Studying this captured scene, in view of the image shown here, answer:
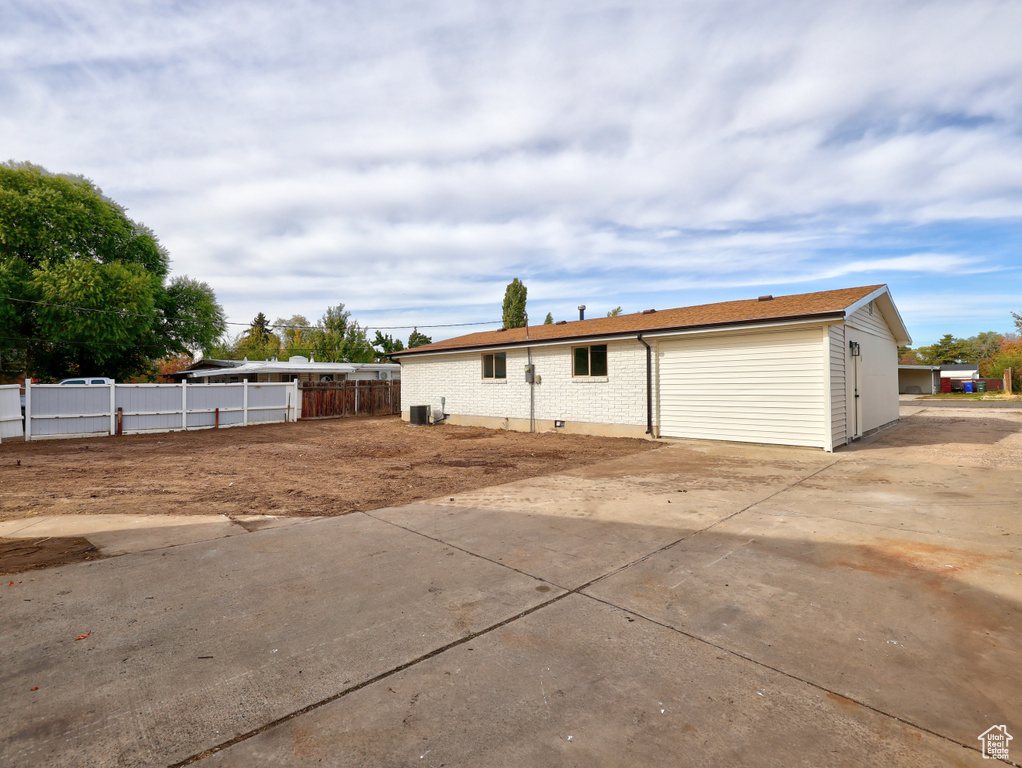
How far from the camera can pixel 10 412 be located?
1332cm

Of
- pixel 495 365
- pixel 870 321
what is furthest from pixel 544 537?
pixel 870 321

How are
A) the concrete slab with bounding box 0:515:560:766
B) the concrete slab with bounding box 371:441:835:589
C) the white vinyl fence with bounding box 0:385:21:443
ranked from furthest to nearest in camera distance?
the white vinyl fence with bounding box 0:385:21:443 → the concrete slab with bounding box 371:441:835:589 → the concrete slab with bounding box 0:515:560:766

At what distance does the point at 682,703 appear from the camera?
2416 mm

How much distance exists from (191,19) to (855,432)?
54.1 ft

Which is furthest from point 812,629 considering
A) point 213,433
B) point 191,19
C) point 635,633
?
point 213,433

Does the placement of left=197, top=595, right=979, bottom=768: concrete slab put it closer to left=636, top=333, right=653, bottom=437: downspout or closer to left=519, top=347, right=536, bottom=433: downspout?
left=636, top=333, right=653, bottom=437: downspout

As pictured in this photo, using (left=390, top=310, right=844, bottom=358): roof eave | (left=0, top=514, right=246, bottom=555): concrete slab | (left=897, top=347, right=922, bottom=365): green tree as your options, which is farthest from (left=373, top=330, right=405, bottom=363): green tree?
(left=897, top=347, right=922, bottom=365): green tree

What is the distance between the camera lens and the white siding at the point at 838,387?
36.0 feet

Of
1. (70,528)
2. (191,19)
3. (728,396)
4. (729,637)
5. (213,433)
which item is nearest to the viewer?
(729,637)

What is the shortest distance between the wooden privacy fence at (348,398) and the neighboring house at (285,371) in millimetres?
5728

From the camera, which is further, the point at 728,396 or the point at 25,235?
the point at 25,235

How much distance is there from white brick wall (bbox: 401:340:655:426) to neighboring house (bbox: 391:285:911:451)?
38mm

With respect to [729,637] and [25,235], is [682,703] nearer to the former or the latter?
[729,637]

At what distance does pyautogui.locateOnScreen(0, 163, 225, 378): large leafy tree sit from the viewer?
22484 millimetres
